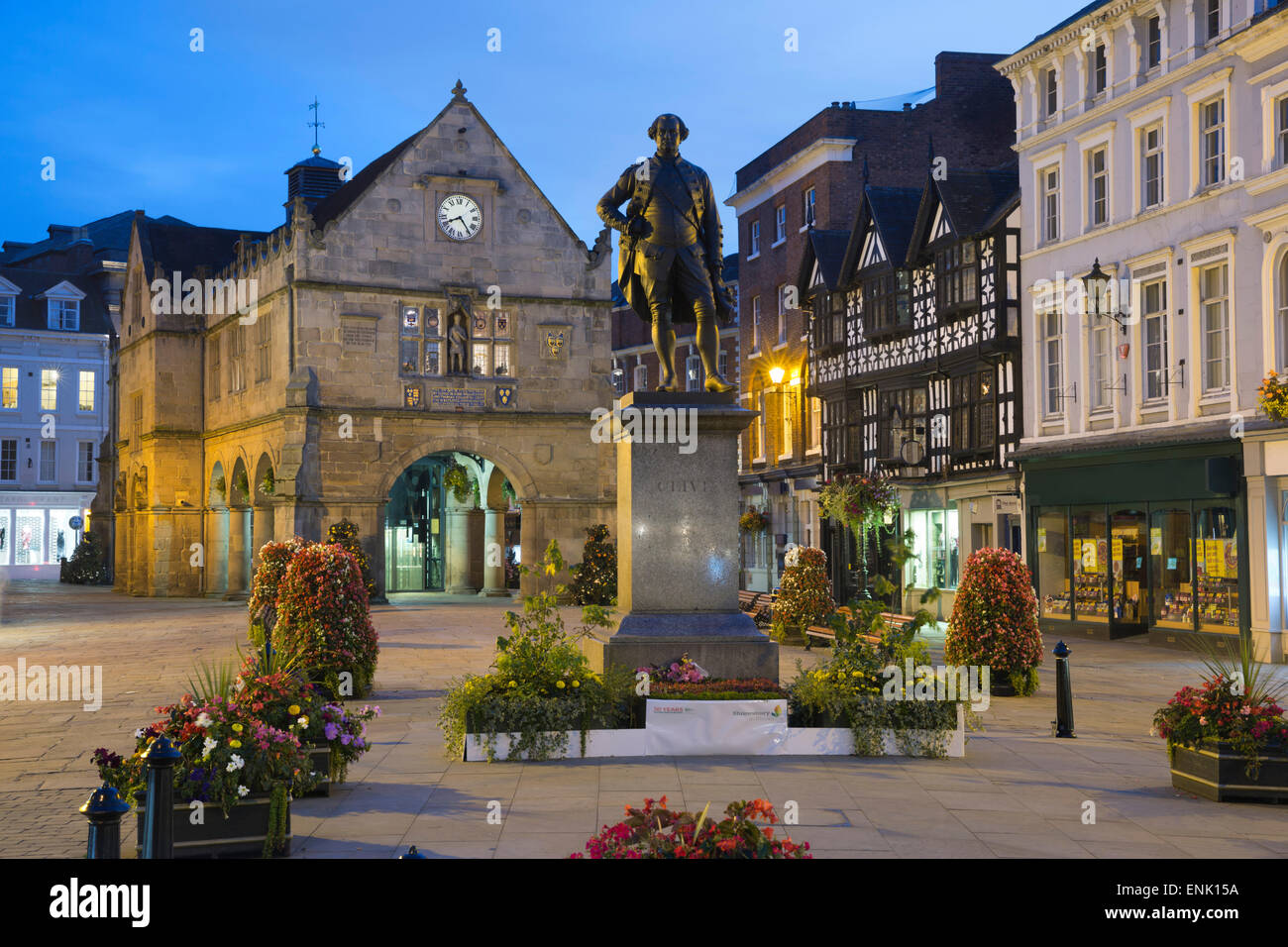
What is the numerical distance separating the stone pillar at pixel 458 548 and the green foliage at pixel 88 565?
22.0 metres

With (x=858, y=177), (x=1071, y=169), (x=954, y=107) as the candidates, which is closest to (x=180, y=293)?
(x=858, y=177)

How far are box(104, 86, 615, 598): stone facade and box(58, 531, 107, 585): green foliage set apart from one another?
19178 mm

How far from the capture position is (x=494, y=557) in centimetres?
4266

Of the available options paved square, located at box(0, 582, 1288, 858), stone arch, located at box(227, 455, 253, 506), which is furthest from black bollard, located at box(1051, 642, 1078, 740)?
stone arch, located at box(227, 455, 253, 506)

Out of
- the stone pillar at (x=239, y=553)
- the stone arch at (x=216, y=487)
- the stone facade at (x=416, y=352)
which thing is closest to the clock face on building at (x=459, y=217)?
the stone facade at (x=416, y=352)

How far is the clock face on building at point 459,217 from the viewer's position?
1494 inches

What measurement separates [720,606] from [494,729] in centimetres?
246

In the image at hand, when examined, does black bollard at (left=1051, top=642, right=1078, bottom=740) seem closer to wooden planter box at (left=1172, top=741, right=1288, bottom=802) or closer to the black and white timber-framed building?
wooden planter box at (left=1172, top=741, right=1288, bottom=802)

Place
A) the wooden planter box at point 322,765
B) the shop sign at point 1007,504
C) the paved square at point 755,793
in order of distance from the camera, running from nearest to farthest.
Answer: the paved square at point 755,793, the wooden planter box at point 322,765, the shop sign at point 1007,504

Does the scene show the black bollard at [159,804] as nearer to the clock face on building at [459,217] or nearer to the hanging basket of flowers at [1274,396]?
the hanging basket of flowers at [1274,396]

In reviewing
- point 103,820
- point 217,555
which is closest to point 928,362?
point 217,555

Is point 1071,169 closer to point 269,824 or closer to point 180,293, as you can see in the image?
point 269,824

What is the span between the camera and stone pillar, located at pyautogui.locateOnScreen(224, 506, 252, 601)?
42000 mm

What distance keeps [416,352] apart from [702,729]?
27.4 m
